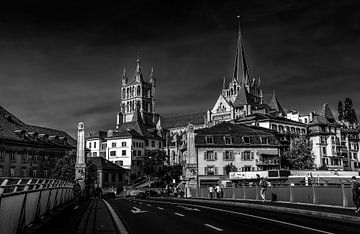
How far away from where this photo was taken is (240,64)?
19412 cm

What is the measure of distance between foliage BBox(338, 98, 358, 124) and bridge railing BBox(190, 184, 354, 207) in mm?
121278

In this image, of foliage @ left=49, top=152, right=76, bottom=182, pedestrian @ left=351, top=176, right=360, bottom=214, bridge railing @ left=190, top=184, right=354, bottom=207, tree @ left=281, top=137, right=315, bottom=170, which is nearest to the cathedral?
tree @ left=281, top=137, right=315, bottom=170

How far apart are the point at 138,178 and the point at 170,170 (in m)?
9.75

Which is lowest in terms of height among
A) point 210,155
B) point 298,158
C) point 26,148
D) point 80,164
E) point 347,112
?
point 80,164

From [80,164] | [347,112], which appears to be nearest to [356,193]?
[80,164]

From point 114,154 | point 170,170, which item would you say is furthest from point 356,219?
point 114,154

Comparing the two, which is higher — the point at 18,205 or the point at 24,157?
the point at 24,157

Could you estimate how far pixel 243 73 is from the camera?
193 m

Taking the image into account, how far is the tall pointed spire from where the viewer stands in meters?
192

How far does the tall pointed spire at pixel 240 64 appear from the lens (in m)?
192

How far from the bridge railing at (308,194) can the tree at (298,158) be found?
189 feet

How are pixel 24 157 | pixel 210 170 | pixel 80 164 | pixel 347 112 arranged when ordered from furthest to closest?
pixel 347 112, pixel 210 170, pixel 24 157, pixel 80 164

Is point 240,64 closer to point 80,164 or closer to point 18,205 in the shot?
point 80,164

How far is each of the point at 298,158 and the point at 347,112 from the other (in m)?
64.7
